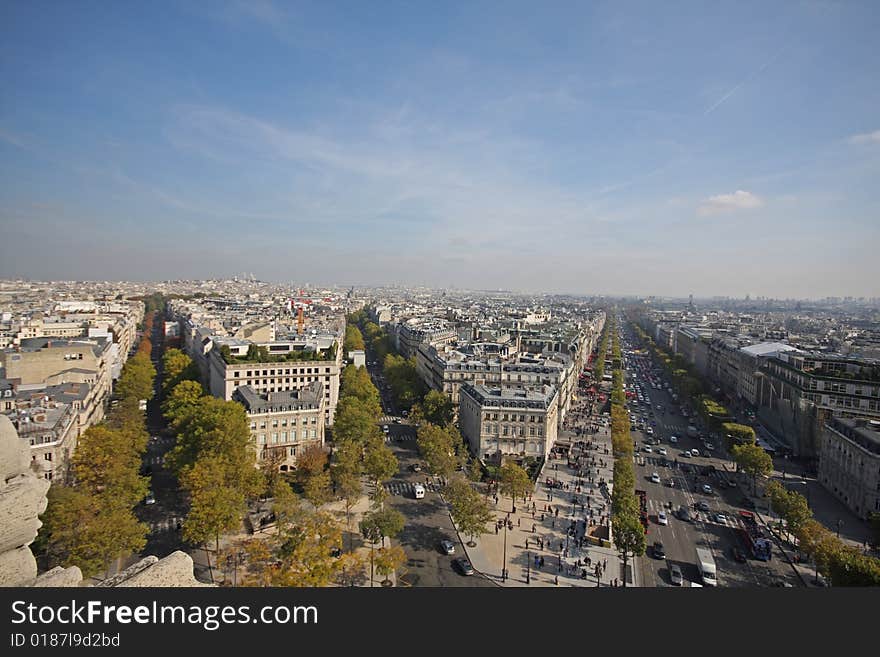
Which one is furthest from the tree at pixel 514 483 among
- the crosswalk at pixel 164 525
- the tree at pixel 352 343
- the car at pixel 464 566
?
the tree at pixel 352 343

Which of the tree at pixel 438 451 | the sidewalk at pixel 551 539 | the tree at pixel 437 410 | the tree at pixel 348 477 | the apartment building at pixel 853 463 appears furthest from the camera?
the tree at pixel 437 410

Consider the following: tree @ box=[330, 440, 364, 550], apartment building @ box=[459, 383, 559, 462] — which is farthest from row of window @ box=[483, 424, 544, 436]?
tree @ box=[330, 440, 364, 550]

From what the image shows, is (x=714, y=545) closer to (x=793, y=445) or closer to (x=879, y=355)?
(x=793, y=445)

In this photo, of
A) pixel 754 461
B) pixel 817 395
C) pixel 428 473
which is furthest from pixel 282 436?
pixel 817 395

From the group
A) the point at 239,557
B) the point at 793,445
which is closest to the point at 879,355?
the point at 793,445

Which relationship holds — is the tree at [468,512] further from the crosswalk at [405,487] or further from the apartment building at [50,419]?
the apartment building at [50,419]
